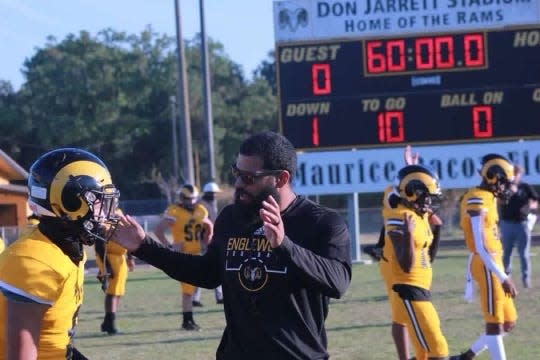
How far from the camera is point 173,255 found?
209 inches

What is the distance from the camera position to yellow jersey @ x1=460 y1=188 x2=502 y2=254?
32.7 ft

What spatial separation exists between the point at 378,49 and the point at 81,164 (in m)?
16.8

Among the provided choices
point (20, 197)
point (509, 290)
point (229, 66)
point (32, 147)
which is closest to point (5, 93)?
point (32, 147)

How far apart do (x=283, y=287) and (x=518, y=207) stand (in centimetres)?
1363

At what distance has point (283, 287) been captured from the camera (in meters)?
4.84

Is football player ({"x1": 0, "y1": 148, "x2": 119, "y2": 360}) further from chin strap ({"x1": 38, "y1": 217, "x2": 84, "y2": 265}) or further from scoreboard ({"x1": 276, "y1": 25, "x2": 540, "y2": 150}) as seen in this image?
scoreboard ({"x1": 276, "y1": 25, "x2": 540, "y2": 150})

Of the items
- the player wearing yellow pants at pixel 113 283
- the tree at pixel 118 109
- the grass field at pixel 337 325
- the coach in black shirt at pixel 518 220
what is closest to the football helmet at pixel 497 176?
the grass field at pixel 337 325

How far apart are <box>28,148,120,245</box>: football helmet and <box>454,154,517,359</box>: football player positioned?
5.55 meters

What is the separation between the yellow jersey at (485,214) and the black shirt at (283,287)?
17.0 feet

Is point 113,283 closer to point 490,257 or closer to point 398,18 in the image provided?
point 490,257

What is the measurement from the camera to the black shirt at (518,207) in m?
→ 17.9

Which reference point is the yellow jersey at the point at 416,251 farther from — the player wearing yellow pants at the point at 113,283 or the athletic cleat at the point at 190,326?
the player wearing yellow pants at the point at 113,283

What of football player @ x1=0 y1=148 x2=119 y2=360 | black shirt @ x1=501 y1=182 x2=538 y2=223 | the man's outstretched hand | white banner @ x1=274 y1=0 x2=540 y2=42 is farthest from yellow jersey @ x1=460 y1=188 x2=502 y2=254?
white banner @ x1=274 y1=0 x2=540 y2=42

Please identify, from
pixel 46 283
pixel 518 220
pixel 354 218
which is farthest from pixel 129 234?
pixel 354 218
